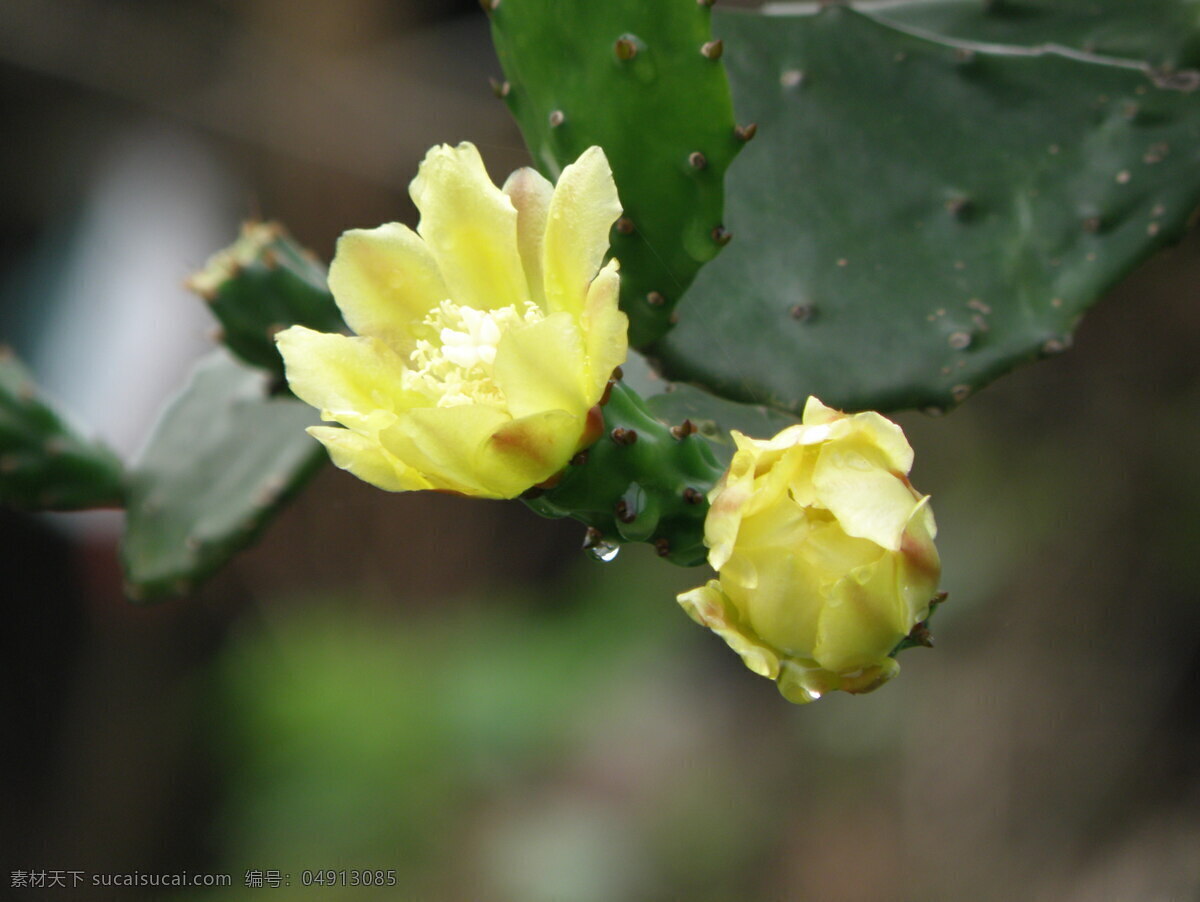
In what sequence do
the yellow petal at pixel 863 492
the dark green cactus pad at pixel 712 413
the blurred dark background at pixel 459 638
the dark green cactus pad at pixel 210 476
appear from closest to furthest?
1. the yellow petal at pixel 863 492
2. the dark green cactus pad at pixel 712 413
3. the dark green cactus pad at pixel 210 476
4. the blurred dark background at pixel 459 638

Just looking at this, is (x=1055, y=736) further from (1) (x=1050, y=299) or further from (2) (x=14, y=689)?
(2) (x=14, y=689)

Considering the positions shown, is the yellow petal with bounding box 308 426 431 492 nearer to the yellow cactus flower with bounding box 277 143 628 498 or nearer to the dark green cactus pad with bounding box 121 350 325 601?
the yellow cactus flower with bounding box 277 143 628 498

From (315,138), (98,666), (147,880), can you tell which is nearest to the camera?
(147,880)

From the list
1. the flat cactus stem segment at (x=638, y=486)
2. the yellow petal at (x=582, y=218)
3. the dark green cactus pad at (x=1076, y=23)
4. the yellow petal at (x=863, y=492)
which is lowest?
the flat cactus stem segment at (x=638, y=486)

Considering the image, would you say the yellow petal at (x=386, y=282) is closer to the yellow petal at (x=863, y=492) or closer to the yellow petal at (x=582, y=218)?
the yellow petal at (x=582, y=218)

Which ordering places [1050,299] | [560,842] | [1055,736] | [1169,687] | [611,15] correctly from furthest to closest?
[560,842] < [1055,736] < [1169,687] < [1050,299] < [611,15]

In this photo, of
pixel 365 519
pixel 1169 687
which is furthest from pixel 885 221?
pixel 365 519

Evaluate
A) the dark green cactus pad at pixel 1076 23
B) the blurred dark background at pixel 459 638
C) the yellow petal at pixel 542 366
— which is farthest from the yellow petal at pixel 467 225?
the blurred dark background at pixel 459 638
